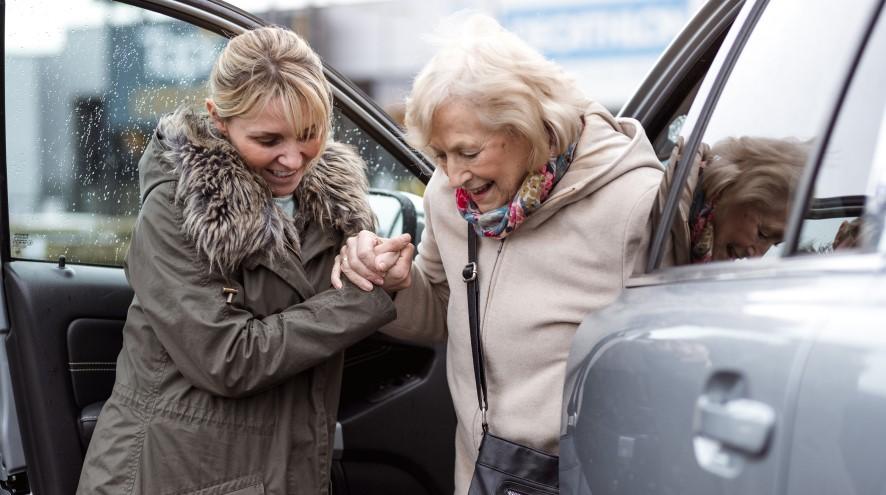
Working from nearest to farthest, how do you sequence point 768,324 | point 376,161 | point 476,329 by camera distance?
point 768,324
point 476,329
point 376,161

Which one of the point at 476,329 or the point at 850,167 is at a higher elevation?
the point at 850,167

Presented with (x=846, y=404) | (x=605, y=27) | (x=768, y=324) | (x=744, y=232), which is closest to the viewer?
(x=846, y=404)

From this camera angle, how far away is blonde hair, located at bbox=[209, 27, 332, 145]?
2305mm

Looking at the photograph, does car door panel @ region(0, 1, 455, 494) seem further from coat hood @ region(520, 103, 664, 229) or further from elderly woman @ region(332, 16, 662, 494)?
coat hood @ region(520, 103, 664, 229)

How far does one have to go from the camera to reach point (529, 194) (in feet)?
6.89

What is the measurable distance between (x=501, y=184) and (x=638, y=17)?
479 inches

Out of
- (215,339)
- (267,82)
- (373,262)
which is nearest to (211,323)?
(215,339)

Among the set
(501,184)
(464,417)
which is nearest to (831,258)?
(501,184)

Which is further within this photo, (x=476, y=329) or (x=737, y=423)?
(x=476, y=329)

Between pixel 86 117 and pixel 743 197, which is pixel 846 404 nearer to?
pixel 743 197

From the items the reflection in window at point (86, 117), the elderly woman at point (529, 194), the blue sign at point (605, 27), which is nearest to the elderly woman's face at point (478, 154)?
the elderly woman at point (529, 194)

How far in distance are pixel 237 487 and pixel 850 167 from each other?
1406mm

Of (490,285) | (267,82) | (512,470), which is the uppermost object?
(267,82)

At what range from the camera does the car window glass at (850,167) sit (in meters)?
1.37
